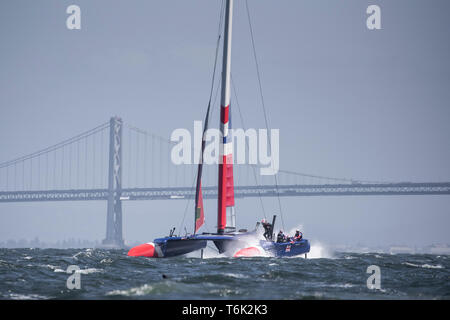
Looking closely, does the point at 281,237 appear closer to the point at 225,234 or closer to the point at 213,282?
the point at 225,234

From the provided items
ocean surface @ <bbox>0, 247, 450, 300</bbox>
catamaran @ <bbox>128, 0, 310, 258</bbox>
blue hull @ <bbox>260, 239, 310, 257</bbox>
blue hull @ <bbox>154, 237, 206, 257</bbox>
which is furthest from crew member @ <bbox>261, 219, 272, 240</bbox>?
ocean surface @ <bbox>0, 247, 450, 300</bbox>

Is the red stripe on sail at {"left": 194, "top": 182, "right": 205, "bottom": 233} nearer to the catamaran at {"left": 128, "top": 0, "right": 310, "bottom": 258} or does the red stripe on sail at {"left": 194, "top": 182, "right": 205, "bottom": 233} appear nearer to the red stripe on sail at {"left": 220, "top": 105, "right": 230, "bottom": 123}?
the catamaran at {"left": 128, "top": 0, "right": 310, "bottom": 258}

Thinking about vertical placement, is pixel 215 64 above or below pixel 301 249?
above

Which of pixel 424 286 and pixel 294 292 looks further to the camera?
pixel 424 286

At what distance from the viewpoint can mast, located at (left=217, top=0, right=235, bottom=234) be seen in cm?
2248

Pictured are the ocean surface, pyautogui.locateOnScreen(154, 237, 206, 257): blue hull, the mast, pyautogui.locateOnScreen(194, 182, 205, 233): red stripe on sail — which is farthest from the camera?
pyautogui.locateOnScreen(194, 182, 205, 233): red stripe on sail

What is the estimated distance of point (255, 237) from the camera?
69.8 feet

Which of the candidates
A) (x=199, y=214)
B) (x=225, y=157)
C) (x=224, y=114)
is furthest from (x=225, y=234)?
(x=224, y=114)

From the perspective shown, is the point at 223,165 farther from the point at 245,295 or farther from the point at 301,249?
the point at 245,295

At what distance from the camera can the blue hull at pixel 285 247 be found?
2111 cm

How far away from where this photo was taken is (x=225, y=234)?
2180 centimetres
